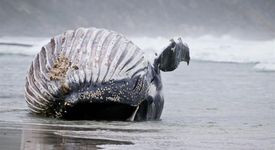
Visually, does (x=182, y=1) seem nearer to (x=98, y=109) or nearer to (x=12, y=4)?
(x=12, y=4)

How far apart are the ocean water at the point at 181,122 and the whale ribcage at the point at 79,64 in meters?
0.25

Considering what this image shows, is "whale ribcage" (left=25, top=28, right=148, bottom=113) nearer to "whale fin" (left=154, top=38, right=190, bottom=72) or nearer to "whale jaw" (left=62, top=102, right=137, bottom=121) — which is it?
"whale jaw" (left=62, top=102, right=137, bottom=121)

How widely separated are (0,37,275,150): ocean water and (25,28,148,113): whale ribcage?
246 mm

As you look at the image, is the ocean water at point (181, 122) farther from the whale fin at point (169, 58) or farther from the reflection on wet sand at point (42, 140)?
the whale fin at point (169, 58)

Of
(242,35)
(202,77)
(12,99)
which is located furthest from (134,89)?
(242,35)

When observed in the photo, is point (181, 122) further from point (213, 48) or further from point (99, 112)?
point (213, 48)

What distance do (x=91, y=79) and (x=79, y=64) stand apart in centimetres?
15

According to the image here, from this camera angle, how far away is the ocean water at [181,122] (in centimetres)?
585

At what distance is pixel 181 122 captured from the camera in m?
7.65

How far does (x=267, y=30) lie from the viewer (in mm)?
26625

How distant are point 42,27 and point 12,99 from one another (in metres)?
18.1

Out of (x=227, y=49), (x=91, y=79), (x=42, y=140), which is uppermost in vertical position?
(x=227, y=49)

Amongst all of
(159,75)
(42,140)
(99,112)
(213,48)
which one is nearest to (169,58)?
(159,75)

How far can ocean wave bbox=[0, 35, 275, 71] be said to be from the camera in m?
18.7
